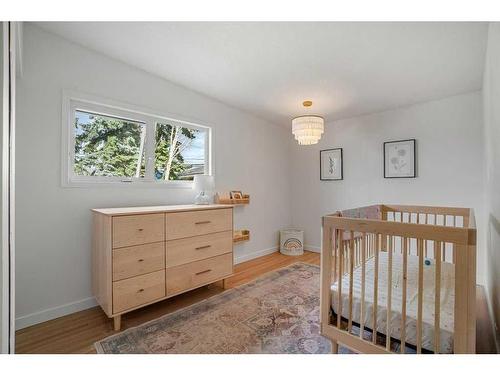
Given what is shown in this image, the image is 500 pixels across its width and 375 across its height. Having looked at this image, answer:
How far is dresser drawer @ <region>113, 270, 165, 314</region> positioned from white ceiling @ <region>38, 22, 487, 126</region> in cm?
185

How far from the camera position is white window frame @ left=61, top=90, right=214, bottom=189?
1.94 meters

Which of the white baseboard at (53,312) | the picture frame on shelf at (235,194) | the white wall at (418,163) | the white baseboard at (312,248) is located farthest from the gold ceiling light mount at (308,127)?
the white baseboard at (53,312)

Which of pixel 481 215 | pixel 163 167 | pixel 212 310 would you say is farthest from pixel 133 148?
pixel 481 215

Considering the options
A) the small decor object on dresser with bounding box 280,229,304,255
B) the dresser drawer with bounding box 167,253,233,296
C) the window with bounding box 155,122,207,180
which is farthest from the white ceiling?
the small decor object on dresser with bounding box 280,229,304,255

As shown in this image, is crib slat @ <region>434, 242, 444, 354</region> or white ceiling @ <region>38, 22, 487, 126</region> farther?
white ceiling @ <region>38, 22, 487, 126</region>

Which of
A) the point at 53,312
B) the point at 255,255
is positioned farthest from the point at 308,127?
the point at 53,312

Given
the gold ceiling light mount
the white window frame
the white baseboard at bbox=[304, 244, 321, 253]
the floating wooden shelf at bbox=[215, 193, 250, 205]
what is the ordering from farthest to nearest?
the white baseboard at bbox=[304, 244, 321, 253]
the floating wooden shelf at bbox=[215, 193, 250, 205]
the gold ceiling light mount
the white window frame

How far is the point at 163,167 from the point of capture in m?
2.62

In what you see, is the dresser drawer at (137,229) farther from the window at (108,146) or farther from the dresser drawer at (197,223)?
the window at (108,146)

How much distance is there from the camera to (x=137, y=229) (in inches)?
71.7

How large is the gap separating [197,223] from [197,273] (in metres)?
0.47

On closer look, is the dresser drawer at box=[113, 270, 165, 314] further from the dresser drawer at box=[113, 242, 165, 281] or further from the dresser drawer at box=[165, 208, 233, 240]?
the dresser drawer at box=[165, 208, 233, 240]

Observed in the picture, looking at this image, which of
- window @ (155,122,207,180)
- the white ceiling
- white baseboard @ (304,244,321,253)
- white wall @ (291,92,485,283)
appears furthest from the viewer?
white baseboard @ (304,244,321,253)

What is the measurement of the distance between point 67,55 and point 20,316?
2.02 meters
